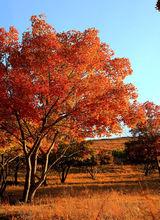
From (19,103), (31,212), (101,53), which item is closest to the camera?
(31,212)

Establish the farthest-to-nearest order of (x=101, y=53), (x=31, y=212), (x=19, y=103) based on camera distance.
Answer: (x=101, y=53), (x=19, y=103), (x=31, y=212)

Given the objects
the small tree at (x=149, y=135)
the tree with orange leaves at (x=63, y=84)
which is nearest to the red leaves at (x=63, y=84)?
the tree with orange leaves at (x=63, y=84)

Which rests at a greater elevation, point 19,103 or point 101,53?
point 101,53

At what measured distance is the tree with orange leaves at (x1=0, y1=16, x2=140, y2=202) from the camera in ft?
65.7

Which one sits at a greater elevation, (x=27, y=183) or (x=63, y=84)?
(x=63, y=84)

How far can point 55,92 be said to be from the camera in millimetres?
19891

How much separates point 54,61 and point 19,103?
3065 mm

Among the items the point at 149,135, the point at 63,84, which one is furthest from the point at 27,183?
the point at 149,135

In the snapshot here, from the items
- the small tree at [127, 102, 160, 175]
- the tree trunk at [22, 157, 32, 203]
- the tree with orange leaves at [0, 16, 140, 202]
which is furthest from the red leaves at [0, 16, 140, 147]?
the small tree at [127, 102, 160, 175]

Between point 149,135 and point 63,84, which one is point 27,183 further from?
point 149,135

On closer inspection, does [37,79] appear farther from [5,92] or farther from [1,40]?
[1,40]

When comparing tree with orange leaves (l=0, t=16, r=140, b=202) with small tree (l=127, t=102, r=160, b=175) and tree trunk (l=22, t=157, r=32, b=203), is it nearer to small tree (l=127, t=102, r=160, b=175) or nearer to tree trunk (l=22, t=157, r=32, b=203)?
tree trunk (l=22, t=157, r=32, b=203)

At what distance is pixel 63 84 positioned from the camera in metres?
19.9

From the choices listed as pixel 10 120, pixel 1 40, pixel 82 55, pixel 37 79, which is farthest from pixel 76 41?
pixel 10 120
